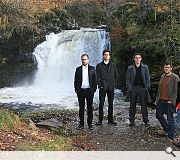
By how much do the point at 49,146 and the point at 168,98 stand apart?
311cm

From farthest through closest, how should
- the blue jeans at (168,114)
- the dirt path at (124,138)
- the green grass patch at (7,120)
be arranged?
the blue jeans at (168,114)
the green grass patch at (7,120)
the dirt path at (124,138)

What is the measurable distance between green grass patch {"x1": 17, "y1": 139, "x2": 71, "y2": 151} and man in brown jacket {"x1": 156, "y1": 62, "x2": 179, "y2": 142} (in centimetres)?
242

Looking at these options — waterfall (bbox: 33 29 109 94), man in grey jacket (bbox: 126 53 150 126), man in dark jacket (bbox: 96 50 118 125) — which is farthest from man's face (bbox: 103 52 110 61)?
waterfall (bbox: 33 29 109 94)

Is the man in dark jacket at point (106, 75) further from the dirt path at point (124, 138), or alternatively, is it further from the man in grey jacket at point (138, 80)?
the dirt path at point (124, 138)

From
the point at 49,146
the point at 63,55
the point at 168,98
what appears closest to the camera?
the point at 49,146

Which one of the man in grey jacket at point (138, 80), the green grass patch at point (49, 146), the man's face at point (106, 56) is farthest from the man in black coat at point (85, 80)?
the green grass patch at point (49, 146)

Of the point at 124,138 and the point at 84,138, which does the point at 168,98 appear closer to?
the point at 124,138

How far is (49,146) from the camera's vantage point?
24.7ft

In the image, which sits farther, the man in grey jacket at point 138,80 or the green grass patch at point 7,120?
the man in grey jacket at point 138,80

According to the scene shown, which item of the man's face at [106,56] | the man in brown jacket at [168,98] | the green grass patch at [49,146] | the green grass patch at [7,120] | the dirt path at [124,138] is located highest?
the man's face at [106,56]

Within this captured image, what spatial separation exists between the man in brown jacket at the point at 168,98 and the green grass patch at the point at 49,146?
7.93ft

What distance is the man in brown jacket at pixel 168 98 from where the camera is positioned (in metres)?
8.93

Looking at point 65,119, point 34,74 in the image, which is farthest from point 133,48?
point 65,119

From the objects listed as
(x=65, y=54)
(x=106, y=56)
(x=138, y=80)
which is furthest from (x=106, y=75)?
(x=65, y=54)
